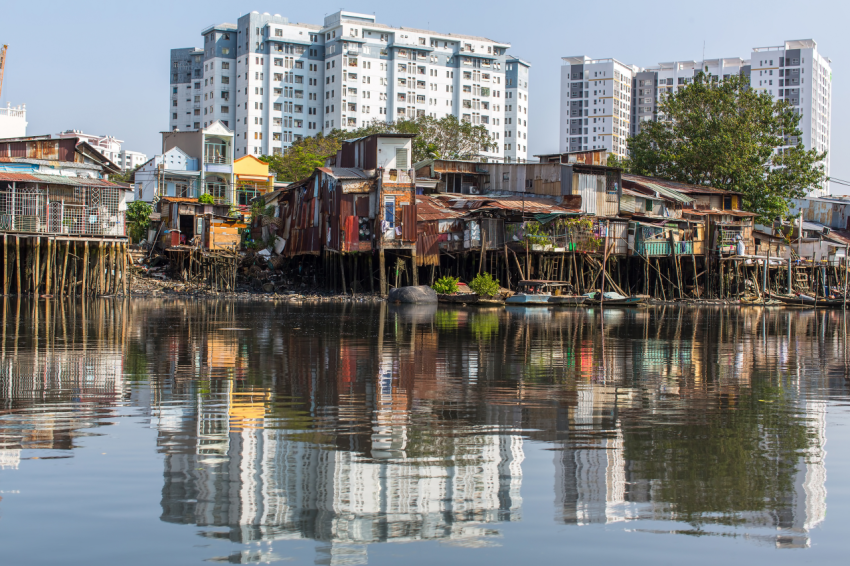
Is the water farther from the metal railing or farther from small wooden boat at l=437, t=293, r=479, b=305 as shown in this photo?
small wooden boat at l=437, t=293, r=479, b=305

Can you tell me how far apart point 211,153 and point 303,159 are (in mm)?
10232

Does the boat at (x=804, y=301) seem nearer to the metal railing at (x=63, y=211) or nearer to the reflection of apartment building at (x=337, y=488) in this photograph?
the metal railing at (x=63, y=211)

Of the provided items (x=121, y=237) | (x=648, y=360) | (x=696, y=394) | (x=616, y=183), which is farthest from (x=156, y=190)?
(x=696, y=394)

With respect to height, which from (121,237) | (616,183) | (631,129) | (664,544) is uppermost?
(631,129)

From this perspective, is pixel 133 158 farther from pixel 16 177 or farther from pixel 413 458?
pixel 413 458

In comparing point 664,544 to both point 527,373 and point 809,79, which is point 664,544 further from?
point 809,79

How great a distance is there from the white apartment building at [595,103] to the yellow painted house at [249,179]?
106 m

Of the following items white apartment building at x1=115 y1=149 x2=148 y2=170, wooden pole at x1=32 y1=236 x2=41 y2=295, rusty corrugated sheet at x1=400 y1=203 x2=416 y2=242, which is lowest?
wooden pole at x1=32 y1=236 x2=41 y2=295

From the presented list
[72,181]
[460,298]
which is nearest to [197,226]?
[72,181]

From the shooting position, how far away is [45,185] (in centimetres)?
4119

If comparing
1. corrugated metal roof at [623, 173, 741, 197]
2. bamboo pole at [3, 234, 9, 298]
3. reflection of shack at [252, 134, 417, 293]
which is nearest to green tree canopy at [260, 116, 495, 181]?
corrugated metal roof at [623, 173, 741, 197]

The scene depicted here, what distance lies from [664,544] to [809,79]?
163817 millimetres

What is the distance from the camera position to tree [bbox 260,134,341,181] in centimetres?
7250

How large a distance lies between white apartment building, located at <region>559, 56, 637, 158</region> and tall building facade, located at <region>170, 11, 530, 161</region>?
156ft
